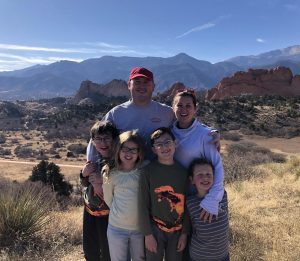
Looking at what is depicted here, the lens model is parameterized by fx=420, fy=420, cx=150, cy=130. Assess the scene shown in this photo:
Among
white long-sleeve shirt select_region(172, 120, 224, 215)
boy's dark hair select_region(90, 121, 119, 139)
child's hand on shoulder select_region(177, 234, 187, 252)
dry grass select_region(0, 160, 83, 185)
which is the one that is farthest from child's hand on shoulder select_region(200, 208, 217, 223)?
dry grass select_region(0, 160, 83, 185)

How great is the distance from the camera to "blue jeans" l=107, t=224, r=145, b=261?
12.1 ft

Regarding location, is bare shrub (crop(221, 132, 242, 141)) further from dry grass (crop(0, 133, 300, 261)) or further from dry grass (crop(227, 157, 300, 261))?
dry grass (crop(0, 133, 300, 261))

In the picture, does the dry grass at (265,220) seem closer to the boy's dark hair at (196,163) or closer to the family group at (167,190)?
the family group at (167,190)

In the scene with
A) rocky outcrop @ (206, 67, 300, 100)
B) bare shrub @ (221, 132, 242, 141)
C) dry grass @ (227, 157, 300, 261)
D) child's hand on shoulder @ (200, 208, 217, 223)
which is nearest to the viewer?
child's hand on shoulder @ (200, 208, 217, 223)

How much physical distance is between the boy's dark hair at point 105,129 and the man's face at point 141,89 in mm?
333

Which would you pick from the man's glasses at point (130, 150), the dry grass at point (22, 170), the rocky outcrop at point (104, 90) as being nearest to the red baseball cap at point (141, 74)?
the man's glasses at point (130, 150)

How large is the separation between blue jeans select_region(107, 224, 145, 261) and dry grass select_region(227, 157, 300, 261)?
1.51 meters

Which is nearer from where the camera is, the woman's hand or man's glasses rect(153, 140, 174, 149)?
man's glasses rect(153, 140, 174, 149)

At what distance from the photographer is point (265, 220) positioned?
6.66 meters

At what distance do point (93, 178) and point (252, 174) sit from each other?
30.3ft

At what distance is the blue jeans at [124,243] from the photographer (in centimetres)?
368

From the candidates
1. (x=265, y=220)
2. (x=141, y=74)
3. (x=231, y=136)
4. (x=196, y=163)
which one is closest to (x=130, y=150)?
(x=196, y=163)

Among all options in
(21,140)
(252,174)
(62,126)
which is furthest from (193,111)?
(62,126)

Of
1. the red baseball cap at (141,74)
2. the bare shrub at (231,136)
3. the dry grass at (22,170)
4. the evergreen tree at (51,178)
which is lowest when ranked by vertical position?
the dry grass at (22,170)
